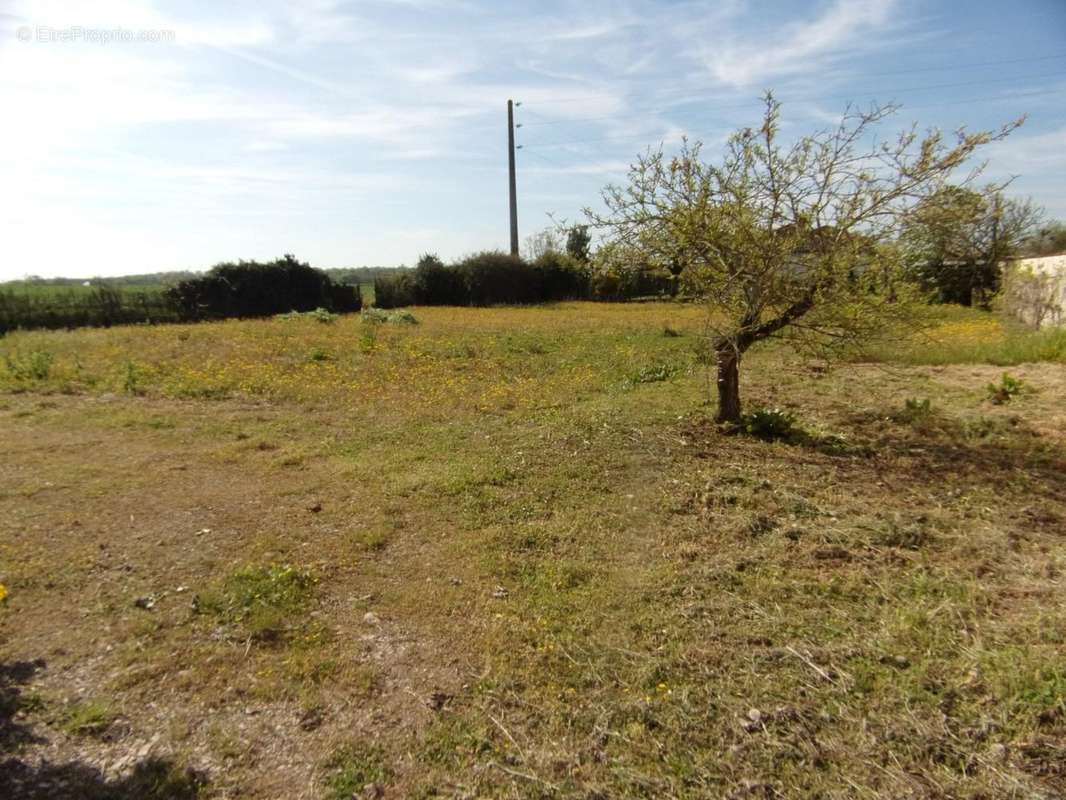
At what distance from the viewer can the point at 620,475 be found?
563cm

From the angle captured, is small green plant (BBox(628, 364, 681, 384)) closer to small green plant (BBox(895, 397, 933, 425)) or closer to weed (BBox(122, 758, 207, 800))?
small green plant (BBox(895, 397, 933, 425))

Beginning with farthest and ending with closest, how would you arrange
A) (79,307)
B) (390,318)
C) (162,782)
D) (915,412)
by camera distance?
1. (79,307)
2. (390,318)
3. (915,412)
4. (162,782)

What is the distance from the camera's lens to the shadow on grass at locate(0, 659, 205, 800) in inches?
88.4

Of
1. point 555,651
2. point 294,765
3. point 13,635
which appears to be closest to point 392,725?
point 294,765

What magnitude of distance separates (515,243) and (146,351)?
21627 mm

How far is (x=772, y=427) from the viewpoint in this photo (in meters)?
6.77

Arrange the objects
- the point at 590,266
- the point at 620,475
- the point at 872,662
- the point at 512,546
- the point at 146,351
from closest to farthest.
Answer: the point at 872,662 < the point at 512,546 < the point at 620,475 < the point at 590,266 < the point at 146,351

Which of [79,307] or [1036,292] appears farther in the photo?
[79,307]

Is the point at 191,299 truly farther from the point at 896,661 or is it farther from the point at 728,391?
the point at 896,661

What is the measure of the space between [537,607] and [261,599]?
1569mm

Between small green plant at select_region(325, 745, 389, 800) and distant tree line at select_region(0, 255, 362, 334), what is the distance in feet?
80.4

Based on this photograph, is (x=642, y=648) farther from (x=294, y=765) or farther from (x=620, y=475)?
(x=620, y=475)

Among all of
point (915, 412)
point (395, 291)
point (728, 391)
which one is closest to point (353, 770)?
point (728, 391)

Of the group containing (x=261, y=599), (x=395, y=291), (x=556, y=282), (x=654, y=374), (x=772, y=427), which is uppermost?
(x=556, y=282)
